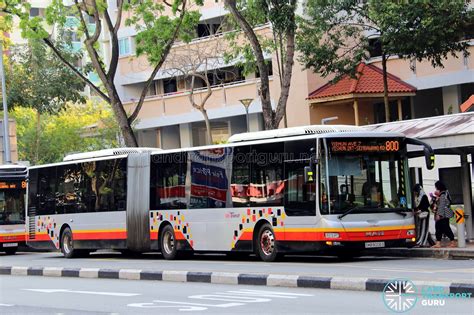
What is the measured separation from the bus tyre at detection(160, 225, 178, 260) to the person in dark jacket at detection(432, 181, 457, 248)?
732cm

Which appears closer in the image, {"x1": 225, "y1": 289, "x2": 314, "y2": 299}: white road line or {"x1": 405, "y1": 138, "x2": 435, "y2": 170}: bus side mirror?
{"x1": 225, "y1": 289, "x2": 314, "y2": 299}: white road line

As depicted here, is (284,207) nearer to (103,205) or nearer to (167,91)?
(103,205)

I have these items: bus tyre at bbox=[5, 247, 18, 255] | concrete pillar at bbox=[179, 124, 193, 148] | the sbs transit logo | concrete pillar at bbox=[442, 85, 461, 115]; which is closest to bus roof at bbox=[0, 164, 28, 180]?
bus tyre at bbox=[5, 247, 18, 255]

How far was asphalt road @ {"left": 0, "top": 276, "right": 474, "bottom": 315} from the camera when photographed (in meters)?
14.0

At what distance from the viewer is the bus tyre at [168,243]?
28.7 metres

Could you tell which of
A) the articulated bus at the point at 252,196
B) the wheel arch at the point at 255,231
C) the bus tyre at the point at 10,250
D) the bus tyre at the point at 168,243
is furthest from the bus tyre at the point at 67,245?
the wheel arch at the point at 255,231

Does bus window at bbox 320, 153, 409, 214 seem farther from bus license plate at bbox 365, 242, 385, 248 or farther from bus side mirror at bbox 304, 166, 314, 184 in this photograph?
bus license plate at bbox 365, 242, 385, 248

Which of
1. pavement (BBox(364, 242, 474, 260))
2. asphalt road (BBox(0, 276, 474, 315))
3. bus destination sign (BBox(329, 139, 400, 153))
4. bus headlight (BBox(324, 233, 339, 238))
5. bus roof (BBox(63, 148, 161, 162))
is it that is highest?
bus roof (BBox(63, 148, 161, 162))

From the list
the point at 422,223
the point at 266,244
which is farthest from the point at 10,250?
the point at 422,223

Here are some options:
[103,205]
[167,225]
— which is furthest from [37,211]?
[167,225]

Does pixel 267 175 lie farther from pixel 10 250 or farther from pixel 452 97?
pixel 452 97

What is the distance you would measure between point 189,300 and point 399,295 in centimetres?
337

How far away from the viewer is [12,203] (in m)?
38.9

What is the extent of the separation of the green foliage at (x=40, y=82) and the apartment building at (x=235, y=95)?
180 inches
